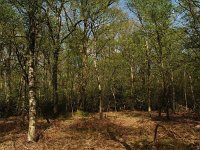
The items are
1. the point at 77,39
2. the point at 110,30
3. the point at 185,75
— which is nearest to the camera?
the point at 77,39

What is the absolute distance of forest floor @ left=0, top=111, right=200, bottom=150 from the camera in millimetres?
19219

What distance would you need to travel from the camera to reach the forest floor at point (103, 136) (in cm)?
1922

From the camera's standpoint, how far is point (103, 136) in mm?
21969

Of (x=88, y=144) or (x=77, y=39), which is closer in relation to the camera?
(x=88, y=144)

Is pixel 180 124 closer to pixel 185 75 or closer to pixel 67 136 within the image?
pixel 67 136

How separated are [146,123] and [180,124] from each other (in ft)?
8.57

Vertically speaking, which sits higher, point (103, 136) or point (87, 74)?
point (87, 74)

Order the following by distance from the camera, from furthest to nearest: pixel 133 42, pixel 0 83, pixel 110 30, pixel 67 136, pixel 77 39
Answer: pixel 0 83 < pixel 133 42 < pixel 110 30 < pixel 77 39 < pixel 67 136

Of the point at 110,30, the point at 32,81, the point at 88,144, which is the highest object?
the point at 110,30

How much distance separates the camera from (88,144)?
19.9 meters

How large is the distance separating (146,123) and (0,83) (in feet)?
127

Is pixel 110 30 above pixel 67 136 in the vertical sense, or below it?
above

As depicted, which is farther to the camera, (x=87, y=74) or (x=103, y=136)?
(x=87, y=74)

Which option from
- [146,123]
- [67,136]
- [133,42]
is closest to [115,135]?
[67,136]
